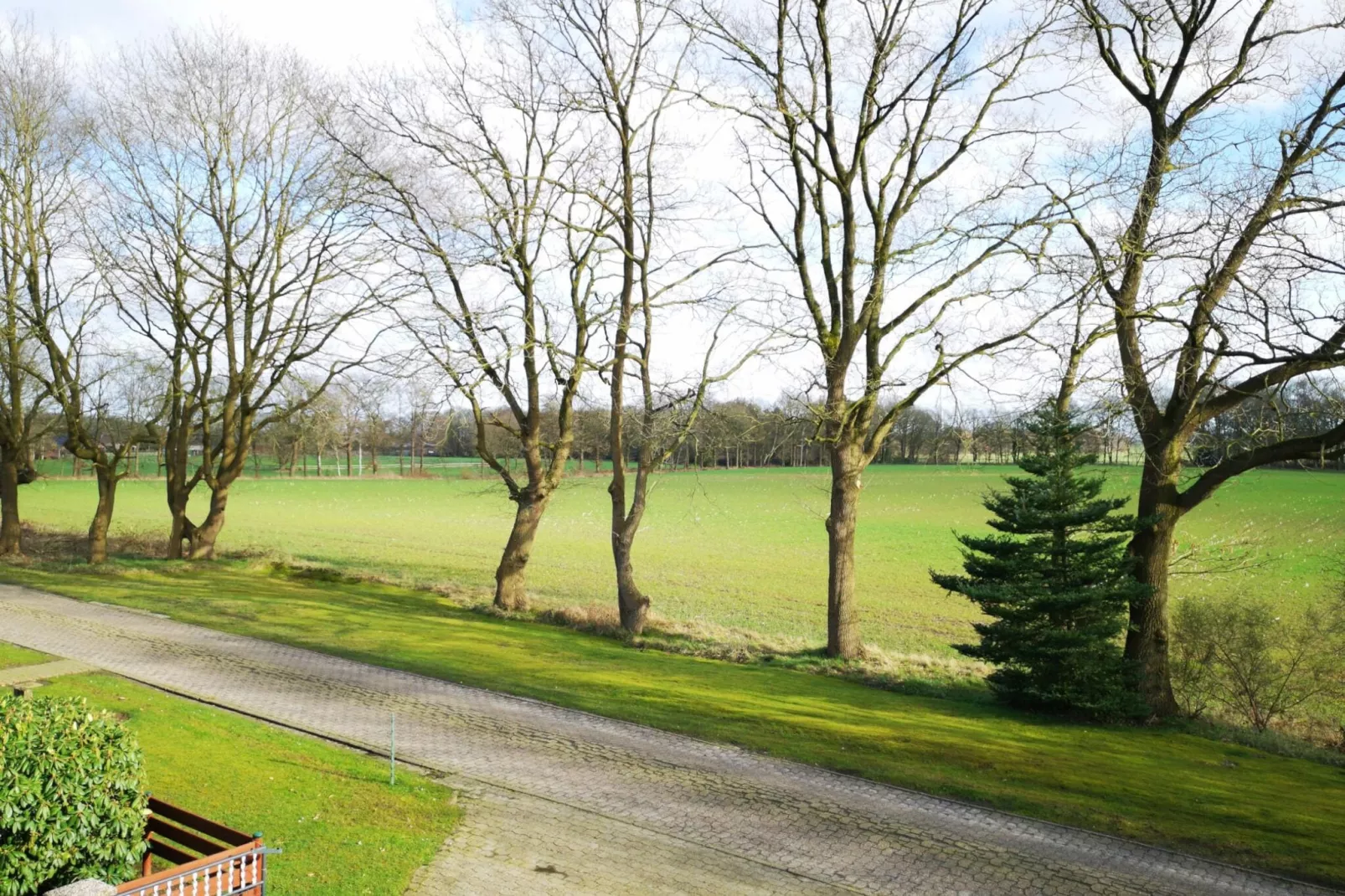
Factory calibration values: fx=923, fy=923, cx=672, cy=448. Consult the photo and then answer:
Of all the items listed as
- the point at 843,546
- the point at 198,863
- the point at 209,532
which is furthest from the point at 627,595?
the point at 209,532

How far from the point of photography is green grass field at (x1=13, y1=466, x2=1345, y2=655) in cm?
2711

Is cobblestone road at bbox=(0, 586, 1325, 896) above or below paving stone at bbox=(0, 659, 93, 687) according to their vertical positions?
below

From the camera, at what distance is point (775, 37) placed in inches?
717

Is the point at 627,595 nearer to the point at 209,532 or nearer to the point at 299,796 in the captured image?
the point at 299,796

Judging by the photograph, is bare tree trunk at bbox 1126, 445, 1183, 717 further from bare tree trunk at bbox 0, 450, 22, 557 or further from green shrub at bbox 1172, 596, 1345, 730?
bare tree trunk at bbox 0, 450, 22, 557

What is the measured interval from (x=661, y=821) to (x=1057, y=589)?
842 cm

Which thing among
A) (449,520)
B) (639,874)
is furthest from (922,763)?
(449,520)

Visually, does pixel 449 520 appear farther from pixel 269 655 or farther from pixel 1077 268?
pixel 1077 268

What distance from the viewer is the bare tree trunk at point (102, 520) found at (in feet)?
92.4

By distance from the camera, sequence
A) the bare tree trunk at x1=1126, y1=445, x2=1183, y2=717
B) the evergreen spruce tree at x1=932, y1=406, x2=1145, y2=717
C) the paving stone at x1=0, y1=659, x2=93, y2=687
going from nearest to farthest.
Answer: the paving stone at x1=0, y1=659, x2=93, y2=687 → the evergreen spruce tree at x1=932, y1=406, x2=1145, y2=717 → the bare tree trunk at x1=1126, y1=445, x2=1183, y2=717

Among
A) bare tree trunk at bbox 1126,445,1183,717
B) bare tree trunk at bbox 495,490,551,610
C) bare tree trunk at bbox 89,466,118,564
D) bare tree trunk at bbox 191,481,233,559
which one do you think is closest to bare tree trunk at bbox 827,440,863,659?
bare tree trunk at bbox 1126,445,1183,717

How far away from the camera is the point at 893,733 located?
13.0 metres

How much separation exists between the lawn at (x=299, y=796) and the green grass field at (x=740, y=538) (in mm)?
13262

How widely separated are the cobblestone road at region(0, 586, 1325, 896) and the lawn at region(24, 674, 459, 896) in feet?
1.31
